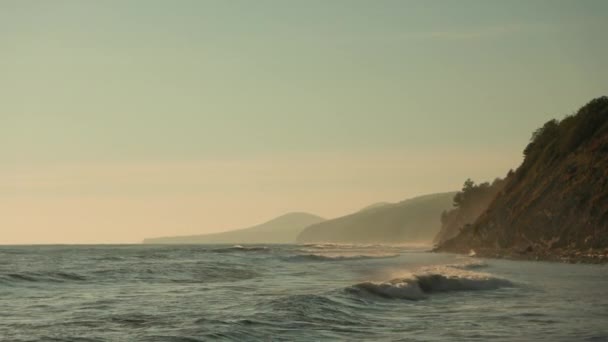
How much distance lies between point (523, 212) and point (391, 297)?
4589 centimetres

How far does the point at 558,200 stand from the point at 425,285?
35178mm

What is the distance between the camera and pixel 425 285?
109 ft

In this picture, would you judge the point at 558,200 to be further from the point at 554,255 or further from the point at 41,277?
the point at 41,277

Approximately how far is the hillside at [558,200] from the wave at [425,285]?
19071mm

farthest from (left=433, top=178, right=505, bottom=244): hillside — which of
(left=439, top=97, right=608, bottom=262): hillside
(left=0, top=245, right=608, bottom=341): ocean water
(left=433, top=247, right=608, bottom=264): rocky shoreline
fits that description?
(left=0, top=245, right=608, bottom=341): ocean water

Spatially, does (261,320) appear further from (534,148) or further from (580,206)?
(534,148)

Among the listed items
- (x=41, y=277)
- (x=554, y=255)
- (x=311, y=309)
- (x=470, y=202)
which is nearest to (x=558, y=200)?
(x=554, y=255)

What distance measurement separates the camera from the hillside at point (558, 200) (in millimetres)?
56562

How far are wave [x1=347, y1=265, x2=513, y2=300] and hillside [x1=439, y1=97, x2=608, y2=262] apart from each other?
19.1m

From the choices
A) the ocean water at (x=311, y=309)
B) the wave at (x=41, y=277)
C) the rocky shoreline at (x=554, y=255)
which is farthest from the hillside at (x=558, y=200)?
the wave at (x=41, y=277)

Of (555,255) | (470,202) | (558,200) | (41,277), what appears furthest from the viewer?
(470,202)

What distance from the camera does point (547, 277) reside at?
3744cm

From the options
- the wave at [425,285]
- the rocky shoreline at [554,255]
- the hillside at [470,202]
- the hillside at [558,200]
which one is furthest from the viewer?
the hillside at [470,202]

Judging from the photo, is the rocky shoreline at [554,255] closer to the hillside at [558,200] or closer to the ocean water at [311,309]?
the hillside at [558,200]
